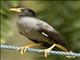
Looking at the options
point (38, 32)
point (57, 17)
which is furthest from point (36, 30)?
point (57, 17)

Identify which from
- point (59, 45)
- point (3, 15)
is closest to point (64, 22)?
point (3, 15)

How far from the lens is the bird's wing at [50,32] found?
3.87 m

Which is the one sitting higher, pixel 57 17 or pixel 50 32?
→ pixel 50 32

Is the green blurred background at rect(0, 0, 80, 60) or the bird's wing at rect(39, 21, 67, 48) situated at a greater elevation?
the bird's wing at rect(39, 21, 67, 48)

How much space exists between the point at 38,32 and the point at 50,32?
0.12 m

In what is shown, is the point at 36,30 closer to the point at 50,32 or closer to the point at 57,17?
the point at 50,32

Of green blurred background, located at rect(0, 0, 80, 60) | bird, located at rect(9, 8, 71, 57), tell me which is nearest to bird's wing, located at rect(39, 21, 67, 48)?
bird, located at rect(9, 8, 71, 57)

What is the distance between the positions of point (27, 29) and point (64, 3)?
6.71ft

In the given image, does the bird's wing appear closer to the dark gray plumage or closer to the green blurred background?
the dark gray plumage

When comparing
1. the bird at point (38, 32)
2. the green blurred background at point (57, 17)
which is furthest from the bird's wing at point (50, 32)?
the green blurred background at point (57, 17)

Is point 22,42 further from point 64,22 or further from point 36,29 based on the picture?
point 36,29

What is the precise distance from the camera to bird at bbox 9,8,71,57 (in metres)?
3.81

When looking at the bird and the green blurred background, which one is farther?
the green blurred background

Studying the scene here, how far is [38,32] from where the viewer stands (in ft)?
12.6
